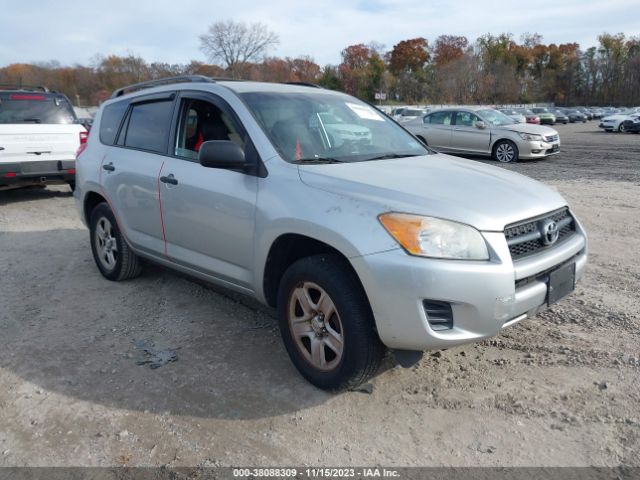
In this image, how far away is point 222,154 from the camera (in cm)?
307

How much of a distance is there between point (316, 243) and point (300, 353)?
2.27 ft

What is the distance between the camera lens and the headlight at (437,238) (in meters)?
2.51

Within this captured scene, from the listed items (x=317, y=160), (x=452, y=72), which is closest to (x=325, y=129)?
(x=317, y=160)

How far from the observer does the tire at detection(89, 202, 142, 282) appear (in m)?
4.72

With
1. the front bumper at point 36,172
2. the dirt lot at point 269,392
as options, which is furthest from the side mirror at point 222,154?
the front bumper at point 36,172

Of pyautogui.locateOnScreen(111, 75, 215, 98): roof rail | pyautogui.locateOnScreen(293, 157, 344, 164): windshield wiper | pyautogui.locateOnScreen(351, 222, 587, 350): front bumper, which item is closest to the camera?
pyautogui.locateOnScreen(351, 222, 587, 350): front bumper

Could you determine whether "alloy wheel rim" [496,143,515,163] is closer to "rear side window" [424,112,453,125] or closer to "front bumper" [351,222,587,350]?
"rear side window" [424,112,453,125]

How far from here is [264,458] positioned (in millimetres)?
2498

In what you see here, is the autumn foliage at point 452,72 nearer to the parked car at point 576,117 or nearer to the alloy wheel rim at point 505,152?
the parked car at point 576,117

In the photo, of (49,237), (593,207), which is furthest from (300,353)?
(593,207)

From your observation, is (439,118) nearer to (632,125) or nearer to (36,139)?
(36,139)

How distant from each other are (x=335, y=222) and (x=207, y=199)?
1149mm

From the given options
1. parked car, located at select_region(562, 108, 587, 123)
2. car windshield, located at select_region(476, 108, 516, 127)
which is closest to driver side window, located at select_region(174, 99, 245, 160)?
car windshield, located at select_region(476, 108, 516, 127)

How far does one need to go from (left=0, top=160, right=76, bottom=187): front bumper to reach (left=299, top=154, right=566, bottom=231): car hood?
7.14 metres
